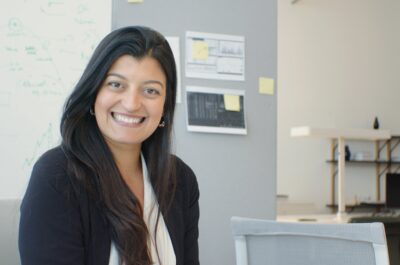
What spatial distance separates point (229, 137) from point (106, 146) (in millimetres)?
1165

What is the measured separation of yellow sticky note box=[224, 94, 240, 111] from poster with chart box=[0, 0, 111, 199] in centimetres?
70

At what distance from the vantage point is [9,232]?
1482 millimetres

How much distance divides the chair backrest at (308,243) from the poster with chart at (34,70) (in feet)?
3.23

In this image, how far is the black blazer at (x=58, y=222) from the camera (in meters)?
1.08

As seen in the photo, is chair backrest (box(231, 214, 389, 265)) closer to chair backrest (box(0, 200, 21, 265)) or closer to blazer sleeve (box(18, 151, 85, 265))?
blazer sleeve (box(18, 151, 85, 265))

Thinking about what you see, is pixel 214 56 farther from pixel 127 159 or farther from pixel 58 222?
pixel 58 222

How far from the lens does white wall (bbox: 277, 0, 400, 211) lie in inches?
264

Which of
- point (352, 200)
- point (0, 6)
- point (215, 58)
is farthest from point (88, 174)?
point (352, 200)

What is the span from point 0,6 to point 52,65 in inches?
12.7

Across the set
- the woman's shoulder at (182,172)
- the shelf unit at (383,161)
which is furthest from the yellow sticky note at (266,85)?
the shelf unit at (383,161)

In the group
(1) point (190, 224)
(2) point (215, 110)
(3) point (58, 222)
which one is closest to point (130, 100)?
(3) point (58, 222)

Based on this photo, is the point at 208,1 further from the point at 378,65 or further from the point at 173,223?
the point at 378,65

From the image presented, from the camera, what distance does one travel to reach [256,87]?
95.9 inches

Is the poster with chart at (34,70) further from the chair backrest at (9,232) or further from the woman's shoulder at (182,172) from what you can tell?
the woman's shoulder at (182,172)
